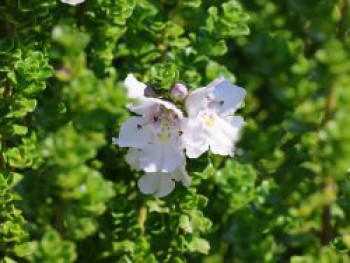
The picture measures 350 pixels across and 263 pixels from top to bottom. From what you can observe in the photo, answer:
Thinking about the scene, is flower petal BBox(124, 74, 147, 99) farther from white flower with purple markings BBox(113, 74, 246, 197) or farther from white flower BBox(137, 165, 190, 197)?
white flower BBox(137, 165, 190, 197)

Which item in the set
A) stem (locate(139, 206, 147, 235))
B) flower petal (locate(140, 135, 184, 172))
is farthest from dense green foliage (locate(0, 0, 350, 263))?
flower petal (locate(140, 135, 184, 172))

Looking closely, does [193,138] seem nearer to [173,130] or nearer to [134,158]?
[173,130]

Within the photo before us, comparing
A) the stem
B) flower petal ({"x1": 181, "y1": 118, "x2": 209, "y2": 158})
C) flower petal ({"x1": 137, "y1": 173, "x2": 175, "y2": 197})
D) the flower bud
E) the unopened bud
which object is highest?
the flower bud

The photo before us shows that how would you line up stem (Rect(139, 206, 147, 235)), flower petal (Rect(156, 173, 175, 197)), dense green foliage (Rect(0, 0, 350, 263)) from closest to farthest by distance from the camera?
dense green foliage (Rect(0, 0, 350, 263)) → flower petal (Rect(156, 173, 175, 197)) → stem (Rect(139, 206, 147, 235))

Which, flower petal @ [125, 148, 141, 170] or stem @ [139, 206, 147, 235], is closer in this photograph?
flower petal @ [125, 148, 141, 170]

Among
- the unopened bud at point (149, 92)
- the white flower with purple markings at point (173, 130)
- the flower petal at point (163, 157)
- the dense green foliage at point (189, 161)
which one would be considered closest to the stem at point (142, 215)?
the dense green foliage at point (189, 161)

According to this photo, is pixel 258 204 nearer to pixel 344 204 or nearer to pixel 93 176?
pixel 344 204

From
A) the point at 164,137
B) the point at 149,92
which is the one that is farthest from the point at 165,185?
the point at 149,92
